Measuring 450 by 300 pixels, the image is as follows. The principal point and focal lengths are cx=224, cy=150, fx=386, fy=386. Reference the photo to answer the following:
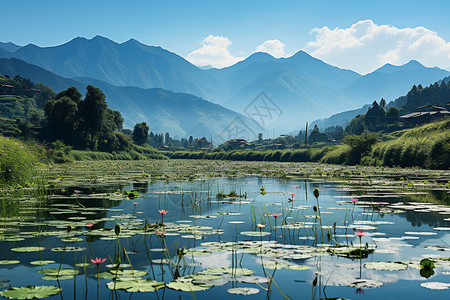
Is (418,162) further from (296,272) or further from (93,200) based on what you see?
(296,272)

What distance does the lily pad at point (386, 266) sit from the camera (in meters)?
5.39

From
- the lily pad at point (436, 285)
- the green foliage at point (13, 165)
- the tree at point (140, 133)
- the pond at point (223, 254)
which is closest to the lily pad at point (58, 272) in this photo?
the pond at point (223, 254)

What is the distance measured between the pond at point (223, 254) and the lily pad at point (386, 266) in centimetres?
1

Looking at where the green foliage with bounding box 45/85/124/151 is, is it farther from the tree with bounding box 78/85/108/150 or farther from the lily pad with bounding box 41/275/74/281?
the lily pad with bounding box 41/275/74/281

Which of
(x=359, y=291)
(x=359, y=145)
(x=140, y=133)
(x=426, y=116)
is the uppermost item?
(x=426, y=116)

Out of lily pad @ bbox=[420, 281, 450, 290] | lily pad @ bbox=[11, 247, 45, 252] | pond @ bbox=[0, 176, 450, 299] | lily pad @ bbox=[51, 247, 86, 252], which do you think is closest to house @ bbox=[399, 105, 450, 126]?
pond @ bbox=[0, 176, 450, 299]

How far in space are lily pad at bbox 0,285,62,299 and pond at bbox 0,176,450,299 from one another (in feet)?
0.07

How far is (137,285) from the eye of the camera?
4.49 meters

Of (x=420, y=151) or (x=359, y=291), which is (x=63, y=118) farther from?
(x=359, y=291)

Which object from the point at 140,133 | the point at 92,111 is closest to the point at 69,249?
the point at 92,111

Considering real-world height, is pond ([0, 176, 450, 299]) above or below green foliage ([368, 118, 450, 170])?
below

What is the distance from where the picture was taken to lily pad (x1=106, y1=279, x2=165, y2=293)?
4.34 metres

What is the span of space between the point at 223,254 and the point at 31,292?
3025 millimetres

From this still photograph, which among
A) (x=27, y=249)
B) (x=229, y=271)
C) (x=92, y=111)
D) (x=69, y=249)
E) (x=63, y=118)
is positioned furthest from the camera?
(x=92, y=111)
